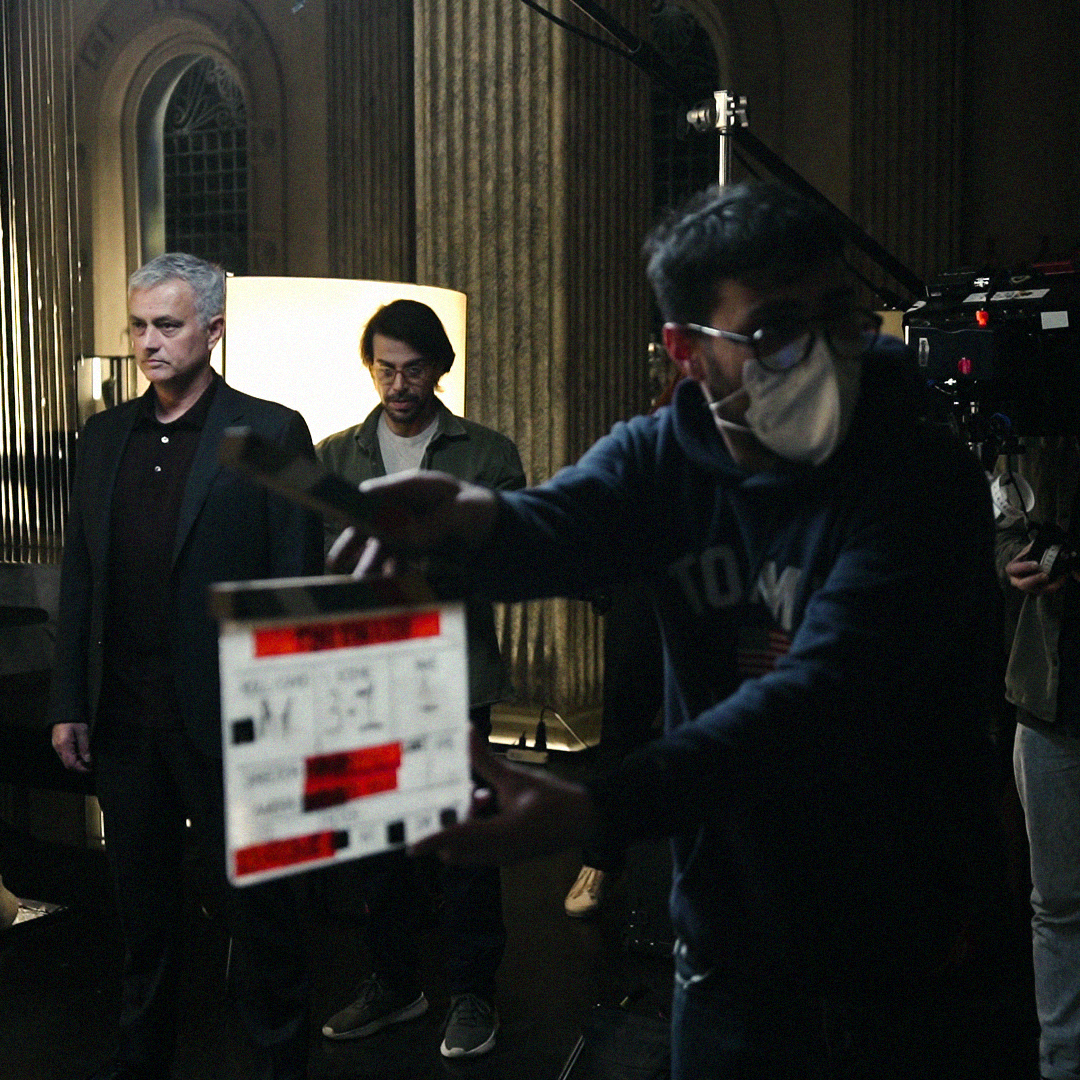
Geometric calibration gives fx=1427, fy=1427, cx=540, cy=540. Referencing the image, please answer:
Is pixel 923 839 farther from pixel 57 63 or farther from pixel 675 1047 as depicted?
pixel 57 63

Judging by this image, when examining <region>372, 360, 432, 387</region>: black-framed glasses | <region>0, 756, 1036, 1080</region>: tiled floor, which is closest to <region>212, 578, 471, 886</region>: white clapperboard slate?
<region>0, 756, 1036, 1080</region>: tiled floor

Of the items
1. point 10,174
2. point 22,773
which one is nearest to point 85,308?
point 10,174

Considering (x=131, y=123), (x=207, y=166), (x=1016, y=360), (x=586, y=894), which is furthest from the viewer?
(x=131, y=123)

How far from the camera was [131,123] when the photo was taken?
1199cm

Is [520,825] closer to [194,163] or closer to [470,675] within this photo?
[470,675]

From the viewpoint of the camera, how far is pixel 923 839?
1.41m

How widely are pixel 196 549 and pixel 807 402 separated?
1.69 metres

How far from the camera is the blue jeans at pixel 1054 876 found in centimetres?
269

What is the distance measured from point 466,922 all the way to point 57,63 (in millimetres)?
7166

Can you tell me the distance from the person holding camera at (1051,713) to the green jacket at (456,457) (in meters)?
1.17

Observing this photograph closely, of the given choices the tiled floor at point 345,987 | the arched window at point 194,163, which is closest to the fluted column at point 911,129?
the tiled floor at point 345,987

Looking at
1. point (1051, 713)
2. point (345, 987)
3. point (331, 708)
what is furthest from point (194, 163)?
point (331, 708)

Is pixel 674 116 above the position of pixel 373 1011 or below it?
above

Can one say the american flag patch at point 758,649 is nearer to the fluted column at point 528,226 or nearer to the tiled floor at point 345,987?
the tiled floor at point 345,987
